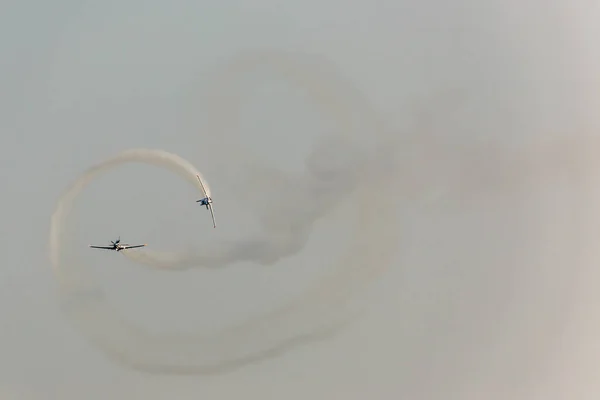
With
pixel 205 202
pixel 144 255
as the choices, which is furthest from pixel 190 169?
pixel 144 255

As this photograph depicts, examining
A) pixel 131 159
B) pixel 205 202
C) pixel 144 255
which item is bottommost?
pixel 144 255

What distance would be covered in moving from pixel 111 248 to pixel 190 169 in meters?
10.3

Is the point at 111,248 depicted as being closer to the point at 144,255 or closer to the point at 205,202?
the point at 144,255

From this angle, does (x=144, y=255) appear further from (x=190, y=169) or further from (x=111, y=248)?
(x=190, y=169)

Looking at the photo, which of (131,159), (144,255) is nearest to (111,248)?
(144,255)

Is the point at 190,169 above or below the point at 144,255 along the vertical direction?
above

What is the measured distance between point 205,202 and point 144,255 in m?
7.85

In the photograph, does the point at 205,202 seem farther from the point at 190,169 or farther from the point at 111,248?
the point at 111,248

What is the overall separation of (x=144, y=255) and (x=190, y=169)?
9.34 metres

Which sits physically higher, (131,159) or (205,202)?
(131,159)

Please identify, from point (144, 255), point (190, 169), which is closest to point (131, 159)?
point (190, 169)

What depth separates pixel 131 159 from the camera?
2067 inches

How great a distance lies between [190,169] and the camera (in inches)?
2052

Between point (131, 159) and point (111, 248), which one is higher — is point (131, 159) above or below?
above
